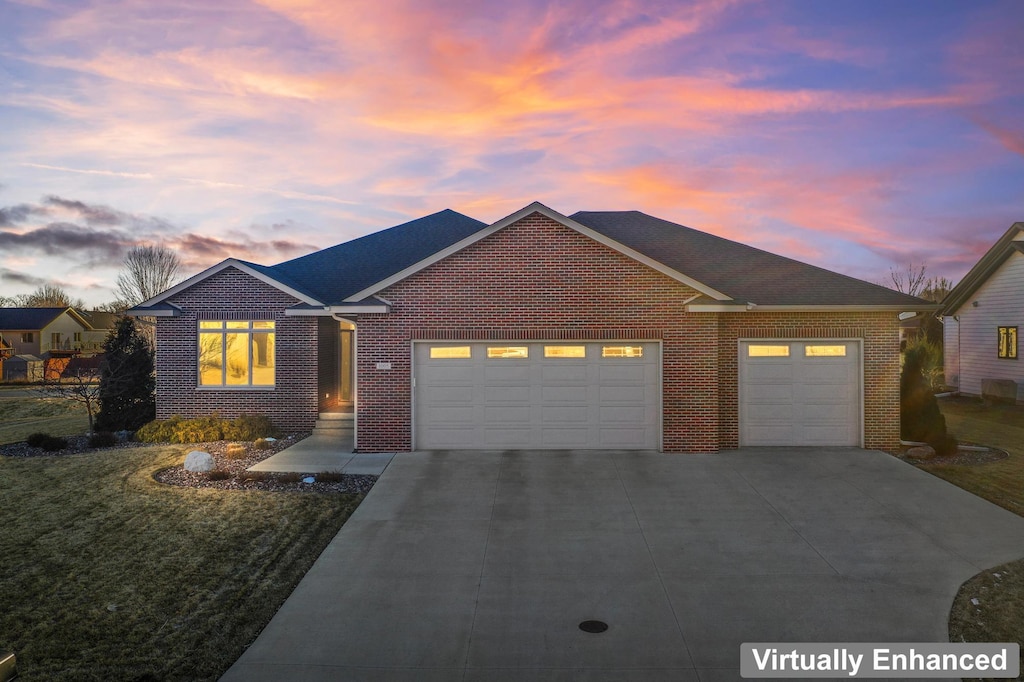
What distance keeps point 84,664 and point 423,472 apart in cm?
686

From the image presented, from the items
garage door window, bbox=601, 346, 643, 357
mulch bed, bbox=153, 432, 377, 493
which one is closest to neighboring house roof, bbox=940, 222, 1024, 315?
garage door window, bbox=601, 346, 643, 357

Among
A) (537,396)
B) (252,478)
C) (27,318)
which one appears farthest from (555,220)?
(27,318)

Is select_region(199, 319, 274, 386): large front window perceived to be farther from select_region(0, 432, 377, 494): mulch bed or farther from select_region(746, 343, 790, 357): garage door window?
select_region(746, 343, 790, 357): garage door window

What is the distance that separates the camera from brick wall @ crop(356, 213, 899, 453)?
1359cm

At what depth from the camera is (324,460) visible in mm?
13109

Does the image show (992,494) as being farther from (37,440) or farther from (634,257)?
(37,440)

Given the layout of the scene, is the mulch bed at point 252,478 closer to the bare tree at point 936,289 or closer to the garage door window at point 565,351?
the garage door window at point 565,351

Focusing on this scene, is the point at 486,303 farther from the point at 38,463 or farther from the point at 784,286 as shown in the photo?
the point at 38,463

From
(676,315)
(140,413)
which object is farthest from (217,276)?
(676,315)

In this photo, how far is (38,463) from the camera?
1382 centimetres

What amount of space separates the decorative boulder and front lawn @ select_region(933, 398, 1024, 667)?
40.9 feet

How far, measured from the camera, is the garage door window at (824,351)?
1429cm

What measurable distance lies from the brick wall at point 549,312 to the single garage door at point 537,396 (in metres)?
0.32

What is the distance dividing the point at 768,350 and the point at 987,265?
55.2ft
